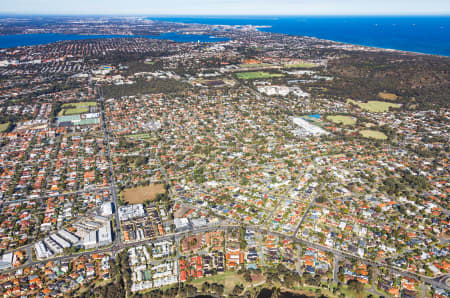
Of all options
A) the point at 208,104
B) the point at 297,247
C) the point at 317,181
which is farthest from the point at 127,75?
the point at 297,247

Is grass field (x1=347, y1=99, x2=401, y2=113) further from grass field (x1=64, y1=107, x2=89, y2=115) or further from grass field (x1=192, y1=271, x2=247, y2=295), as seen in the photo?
grass field (x1=64, y1=107, x2=89, y2=115)

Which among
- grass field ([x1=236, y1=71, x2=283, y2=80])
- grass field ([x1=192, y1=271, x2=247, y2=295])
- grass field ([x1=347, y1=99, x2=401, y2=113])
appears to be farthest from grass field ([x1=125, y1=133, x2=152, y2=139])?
grass field ([x1=347, y1=99, x2=401, y2=113])

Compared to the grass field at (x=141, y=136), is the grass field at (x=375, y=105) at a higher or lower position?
higher

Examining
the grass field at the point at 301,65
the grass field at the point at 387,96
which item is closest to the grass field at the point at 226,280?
the grass field at the point at 387,96

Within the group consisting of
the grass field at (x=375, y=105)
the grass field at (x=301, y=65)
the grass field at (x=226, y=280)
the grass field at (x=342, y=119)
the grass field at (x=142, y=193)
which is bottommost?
the grass field at (x=226, y=280)

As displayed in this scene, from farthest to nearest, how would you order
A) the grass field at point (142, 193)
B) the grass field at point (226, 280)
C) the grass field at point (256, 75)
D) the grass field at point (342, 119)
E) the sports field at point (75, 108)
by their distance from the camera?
the grass field at point (256, 75) → the sports field at point (75, 108) → the grass field at point (342, 119) → the grass field at point (142, 193) → the grass field at point (226, 280)

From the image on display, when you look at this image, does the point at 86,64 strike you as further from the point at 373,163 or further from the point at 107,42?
the point at 373,163

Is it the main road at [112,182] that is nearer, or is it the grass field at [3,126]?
the main road at [112,182]

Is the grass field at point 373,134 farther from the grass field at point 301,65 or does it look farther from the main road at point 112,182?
the grass field at point 301,65
